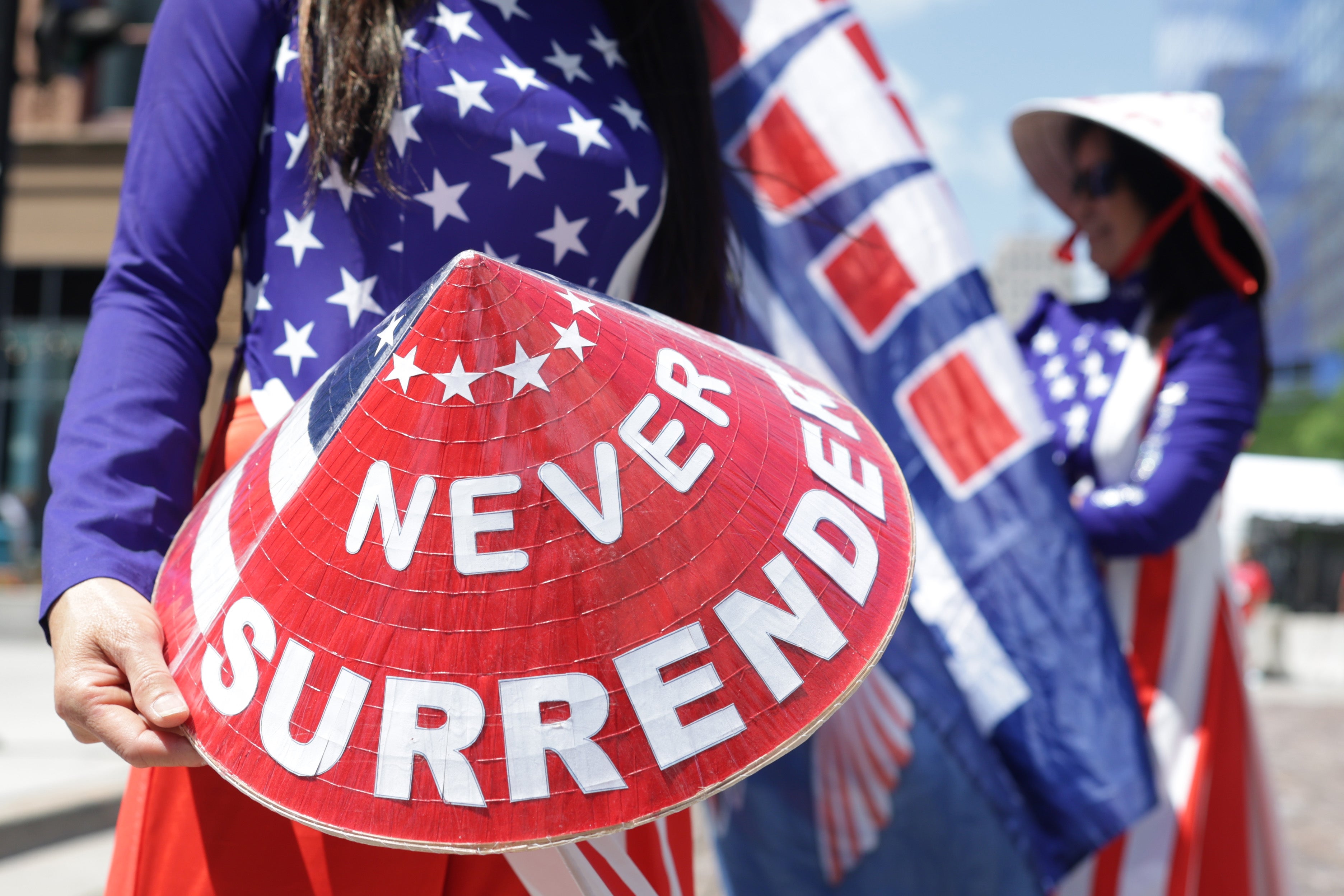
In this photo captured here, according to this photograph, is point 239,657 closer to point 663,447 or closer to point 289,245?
point 663,447

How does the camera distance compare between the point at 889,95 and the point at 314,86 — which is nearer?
the point at 314,86

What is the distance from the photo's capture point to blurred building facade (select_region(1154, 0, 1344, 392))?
168 ft

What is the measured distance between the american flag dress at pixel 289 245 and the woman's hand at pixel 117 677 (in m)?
0.08

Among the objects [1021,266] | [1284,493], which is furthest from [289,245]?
[1021,266]

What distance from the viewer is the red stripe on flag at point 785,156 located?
1742 millimetres

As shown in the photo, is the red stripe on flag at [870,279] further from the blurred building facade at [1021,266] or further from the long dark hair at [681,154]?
the blurred building facade at [1021,266]

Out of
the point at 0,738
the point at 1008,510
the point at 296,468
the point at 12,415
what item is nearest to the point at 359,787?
the point at 296,468

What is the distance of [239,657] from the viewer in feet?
2.29

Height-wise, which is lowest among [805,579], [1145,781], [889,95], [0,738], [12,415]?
[12,415]

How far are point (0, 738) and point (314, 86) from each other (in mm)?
5401

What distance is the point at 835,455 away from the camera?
2.58 ft

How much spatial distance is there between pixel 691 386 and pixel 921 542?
1.02 m

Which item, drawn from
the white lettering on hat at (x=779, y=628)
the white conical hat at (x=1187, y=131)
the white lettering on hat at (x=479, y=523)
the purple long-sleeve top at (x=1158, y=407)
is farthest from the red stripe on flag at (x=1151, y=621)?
the white lettering on hat at (x=479, y=523)

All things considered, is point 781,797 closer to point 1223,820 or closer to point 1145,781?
point 1145,781
